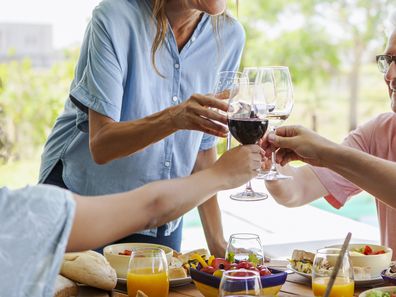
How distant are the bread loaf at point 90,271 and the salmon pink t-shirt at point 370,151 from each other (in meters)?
0.94

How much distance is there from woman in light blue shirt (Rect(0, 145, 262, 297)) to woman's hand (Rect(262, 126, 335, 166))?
674mm

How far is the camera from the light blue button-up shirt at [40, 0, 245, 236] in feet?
7.38

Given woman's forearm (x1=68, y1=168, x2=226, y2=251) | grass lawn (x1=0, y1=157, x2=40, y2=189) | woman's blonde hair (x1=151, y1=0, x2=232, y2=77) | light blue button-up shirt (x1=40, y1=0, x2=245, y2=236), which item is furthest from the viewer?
grass lawn (x1=0, y1=157, x2=40, y2=189)

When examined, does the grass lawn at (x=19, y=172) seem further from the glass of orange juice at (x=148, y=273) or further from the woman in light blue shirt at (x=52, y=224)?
the woman in light blue shirt at (x=52, y=224)

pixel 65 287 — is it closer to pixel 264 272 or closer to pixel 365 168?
pixel 264 272

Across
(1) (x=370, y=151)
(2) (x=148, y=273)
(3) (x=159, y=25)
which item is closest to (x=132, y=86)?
(3) (x=159, y=25)

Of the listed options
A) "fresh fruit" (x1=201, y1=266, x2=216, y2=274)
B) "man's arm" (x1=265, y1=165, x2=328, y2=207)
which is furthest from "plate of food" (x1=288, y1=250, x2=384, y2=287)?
"man's arm" (x1=265, y1=165, x2=328, y2=207)

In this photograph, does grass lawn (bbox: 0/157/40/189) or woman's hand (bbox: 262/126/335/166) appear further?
grass lawn (bbox: 0/157/40/189)

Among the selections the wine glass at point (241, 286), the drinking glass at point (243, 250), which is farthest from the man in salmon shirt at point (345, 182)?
the wine glass at point (241, 286)

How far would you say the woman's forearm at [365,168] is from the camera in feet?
7.16

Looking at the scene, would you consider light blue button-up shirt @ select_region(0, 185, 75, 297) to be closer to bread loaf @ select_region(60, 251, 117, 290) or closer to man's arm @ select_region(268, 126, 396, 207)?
bread loaf @ select_region(60, 251, 117, 290)

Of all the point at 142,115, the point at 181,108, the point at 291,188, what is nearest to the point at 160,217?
the point at 181,108

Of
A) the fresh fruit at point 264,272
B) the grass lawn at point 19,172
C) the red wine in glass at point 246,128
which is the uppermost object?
the red wine in glass at point 246,128

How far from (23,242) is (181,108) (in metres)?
0.90
